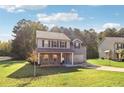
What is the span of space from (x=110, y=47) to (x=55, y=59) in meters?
1.26

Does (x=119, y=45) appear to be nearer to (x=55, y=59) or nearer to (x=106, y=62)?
(x=106, y=62)

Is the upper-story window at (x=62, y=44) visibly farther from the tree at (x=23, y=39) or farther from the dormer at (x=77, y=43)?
the tree at (x=23, y=39)

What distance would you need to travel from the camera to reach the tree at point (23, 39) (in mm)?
8359

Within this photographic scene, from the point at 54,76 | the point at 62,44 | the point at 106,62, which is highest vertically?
the point at 62,44

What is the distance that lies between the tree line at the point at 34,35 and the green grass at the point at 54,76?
0.91 ft

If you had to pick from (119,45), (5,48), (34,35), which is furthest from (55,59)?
(119,45)

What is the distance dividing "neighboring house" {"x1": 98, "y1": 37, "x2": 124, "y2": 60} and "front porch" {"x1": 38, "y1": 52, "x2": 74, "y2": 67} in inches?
27.0

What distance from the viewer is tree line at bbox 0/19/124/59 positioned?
837cm

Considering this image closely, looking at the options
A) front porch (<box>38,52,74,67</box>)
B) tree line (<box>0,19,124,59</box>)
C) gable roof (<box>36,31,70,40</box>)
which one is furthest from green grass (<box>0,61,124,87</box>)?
gable roof (<box>36,31,70,40</box>)

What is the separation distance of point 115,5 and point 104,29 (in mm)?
576

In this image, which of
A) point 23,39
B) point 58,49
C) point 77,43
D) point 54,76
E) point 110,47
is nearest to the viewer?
point 23,39

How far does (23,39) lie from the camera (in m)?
8.35

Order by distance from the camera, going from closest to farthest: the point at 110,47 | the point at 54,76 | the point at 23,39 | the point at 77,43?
the point at 23,39 → the point at 54,76 → the point at 77,43 → the point at 110,47

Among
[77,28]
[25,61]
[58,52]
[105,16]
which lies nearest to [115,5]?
[105,16]
